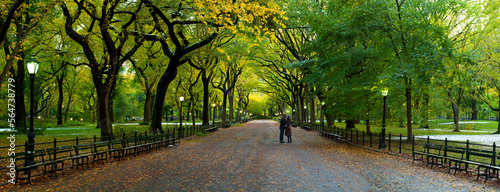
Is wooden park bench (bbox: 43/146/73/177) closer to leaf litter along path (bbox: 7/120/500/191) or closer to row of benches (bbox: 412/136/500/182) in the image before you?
leaf litter along path (bbox: 7/120/500/191)

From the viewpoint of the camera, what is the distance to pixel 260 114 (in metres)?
123

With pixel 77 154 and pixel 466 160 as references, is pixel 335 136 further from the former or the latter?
pixel 77 154

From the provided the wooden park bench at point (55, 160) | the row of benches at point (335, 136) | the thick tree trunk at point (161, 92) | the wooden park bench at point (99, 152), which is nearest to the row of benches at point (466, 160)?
the row of benches at point (335, 136)

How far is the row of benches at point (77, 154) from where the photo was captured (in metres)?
8.27

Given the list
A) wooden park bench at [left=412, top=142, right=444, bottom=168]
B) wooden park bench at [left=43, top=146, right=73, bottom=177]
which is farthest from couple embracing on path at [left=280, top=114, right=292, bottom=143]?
wooden park bench at [left=43, top=146, right=73, bottom=177]

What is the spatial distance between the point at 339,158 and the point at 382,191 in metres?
5.30

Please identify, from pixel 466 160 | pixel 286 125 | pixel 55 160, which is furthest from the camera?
pixel 286 125

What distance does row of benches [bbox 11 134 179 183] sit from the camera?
8266 millimetres

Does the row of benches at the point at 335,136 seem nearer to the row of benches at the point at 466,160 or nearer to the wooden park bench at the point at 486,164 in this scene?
the row of benches at the point at 466,160

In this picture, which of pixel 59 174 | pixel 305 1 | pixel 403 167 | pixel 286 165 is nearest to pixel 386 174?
pixel 403 167

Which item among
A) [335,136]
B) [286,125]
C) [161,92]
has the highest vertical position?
[161,92]

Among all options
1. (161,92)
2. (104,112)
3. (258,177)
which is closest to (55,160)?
(258,177)

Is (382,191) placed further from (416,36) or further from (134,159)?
(416,36)

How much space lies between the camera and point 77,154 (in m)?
10.1
